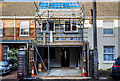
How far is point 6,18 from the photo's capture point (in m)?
15.6

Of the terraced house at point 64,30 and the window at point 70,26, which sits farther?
the window at point 70,26

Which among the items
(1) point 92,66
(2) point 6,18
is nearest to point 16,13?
(2) point 6,18

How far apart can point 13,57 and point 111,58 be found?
993 cm

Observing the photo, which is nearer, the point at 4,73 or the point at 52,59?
the point at 4,73

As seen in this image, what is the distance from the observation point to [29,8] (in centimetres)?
1736

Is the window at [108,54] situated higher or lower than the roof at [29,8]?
lower

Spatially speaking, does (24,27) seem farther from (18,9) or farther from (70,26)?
(70,26)

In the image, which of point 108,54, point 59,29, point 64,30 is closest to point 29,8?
point 59,29

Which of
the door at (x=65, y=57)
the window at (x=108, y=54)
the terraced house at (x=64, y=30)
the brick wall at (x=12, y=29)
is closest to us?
the terraced house at (x=64, y=30)

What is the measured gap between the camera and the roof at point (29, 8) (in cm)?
1582

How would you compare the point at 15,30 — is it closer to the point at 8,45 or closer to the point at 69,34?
the point at 8,45

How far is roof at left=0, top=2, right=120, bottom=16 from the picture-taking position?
51.9 feet

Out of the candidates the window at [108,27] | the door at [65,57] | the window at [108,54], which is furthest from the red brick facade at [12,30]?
the window at [108,54]

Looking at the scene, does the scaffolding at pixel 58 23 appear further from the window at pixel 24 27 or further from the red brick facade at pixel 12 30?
the window at pixel 24 27
